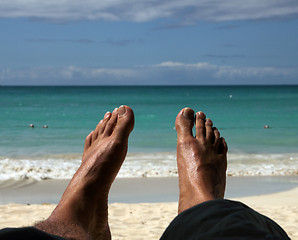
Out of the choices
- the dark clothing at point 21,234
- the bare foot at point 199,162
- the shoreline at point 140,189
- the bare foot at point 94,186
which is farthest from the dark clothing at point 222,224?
the shoreline at point 140,189

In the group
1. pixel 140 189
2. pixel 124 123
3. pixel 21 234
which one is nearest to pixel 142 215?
pixel 124 123

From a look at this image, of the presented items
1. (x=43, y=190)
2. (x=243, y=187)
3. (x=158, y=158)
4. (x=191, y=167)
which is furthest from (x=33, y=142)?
(x=191, y=167)

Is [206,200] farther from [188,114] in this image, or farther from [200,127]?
[188,114]

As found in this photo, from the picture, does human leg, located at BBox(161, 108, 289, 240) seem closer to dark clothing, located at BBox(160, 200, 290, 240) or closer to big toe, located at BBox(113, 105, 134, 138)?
dark clothing, located at BBox(160, 200, 290, 240)

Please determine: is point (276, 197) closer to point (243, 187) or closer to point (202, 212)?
point (243, 187)

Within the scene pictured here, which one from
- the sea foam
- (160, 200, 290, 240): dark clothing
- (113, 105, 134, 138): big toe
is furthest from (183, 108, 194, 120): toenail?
the sea foam

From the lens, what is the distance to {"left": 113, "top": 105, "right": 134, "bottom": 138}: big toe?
10.5 feet

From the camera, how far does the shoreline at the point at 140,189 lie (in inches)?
199

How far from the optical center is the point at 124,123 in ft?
10.7

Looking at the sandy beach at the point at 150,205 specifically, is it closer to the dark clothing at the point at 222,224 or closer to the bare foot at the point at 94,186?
the bare foot at the point at 94,186

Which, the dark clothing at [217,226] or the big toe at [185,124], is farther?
the big toe at [185,124]

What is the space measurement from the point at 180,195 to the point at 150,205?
211 centimetres

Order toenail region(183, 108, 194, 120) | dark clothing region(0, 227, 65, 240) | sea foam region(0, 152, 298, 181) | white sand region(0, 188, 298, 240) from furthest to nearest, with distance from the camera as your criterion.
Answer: sea foam region(0, 152, 298, 181)
white sand region(0, 188, 298, 240)
toenail region(183, 108, 194, 120)
dark clothing region(0, 227, 65, 240)

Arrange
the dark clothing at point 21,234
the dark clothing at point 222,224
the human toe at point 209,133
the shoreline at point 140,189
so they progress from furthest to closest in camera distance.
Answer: the shoreline at point 140,189
the human toe at point 209,133
the dark clothing at point 21,234
the dark clothing at point 222,224
